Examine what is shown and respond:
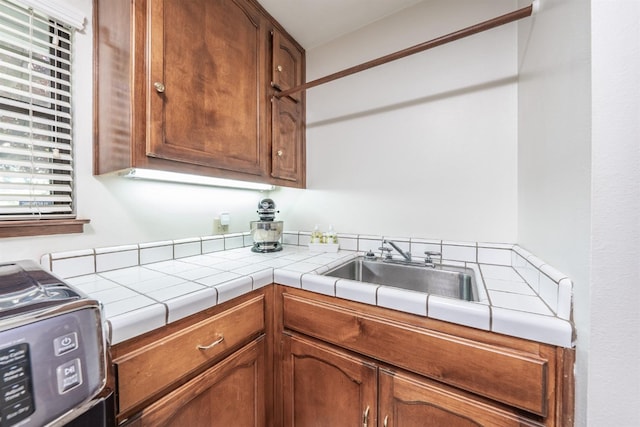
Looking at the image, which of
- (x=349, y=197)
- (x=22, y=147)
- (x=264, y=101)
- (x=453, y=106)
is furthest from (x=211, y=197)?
(x=453, y=106)

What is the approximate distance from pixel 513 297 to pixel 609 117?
52 cm

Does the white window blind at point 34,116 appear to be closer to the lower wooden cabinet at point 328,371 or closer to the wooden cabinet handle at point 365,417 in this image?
the lower wooden cabinet at point 328,371

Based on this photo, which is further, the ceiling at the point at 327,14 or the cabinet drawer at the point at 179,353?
the ceiling at the point at 327,14

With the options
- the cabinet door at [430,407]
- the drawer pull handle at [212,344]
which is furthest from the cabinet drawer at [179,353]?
the cabinet door at [430,407]

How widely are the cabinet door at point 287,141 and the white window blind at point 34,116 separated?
855 mm

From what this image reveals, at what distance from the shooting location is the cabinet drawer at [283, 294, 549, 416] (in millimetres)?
610

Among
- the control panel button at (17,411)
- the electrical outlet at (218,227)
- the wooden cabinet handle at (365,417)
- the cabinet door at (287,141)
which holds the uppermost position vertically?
the cabinet door at (287,141)

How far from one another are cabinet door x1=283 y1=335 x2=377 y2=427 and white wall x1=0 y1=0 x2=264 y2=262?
33.3 inches

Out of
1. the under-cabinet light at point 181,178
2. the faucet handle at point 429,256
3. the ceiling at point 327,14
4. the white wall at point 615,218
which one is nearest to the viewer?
the white wall at point 615,218

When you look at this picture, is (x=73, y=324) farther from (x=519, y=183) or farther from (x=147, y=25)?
(x=519, y=183)

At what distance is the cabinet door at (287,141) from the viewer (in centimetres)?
142

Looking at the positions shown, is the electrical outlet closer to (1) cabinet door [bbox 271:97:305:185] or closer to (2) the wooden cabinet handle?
(1) cabinet door [bbox 271:97:305:185]

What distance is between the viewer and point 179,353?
0.73 meters

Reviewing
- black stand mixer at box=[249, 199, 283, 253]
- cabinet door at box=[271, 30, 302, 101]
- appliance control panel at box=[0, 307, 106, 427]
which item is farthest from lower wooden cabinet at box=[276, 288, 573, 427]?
cabinet door at box=[271, 30, 302, 101]
